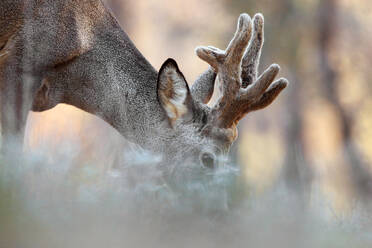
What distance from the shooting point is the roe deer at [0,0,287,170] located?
5809 millimetres

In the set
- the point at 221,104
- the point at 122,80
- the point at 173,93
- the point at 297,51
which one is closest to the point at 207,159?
the point at 221,104

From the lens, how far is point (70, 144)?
384 cm

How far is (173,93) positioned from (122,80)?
0.51m

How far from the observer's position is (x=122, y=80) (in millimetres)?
6090

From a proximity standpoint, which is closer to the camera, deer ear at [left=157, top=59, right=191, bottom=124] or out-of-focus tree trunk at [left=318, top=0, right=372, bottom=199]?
deer ear at [left=157, top=59, right=191, bottom=124]

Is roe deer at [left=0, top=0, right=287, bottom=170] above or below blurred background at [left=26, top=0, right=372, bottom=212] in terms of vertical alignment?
below

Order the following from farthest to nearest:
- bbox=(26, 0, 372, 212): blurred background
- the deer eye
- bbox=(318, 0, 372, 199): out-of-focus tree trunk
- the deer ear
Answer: bbox=(26, 0, 372, 212): blurred background → bbox=(318, 0, 372, 199): out-of-focus tree trunk → the deer eye → the deer ear

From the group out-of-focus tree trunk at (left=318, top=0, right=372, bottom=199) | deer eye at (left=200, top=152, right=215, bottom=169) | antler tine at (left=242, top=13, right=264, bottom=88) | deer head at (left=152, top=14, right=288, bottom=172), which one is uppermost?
out-of-focus tree trunk at (left=318, top=0, right=372, bottom=199)

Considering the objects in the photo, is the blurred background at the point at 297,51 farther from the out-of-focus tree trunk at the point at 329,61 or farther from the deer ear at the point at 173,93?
the deer ear at the point at 173,93

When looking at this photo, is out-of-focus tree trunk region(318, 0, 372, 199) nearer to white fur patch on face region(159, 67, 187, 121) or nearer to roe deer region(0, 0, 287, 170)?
roe deer region(0, 0, 287, 170)

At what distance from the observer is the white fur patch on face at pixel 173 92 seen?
18.6 feet

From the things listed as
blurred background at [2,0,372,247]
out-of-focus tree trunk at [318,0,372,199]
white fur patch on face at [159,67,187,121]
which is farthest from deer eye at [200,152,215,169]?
out-of-focus tree trunk at [318,0,372,199]

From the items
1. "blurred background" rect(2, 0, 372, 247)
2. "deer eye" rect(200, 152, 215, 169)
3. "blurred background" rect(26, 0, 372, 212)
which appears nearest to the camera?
"deer eye" rect(200, 152, 215, 169)

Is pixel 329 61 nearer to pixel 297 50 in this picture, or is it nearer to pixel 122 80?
pixel 297 50
